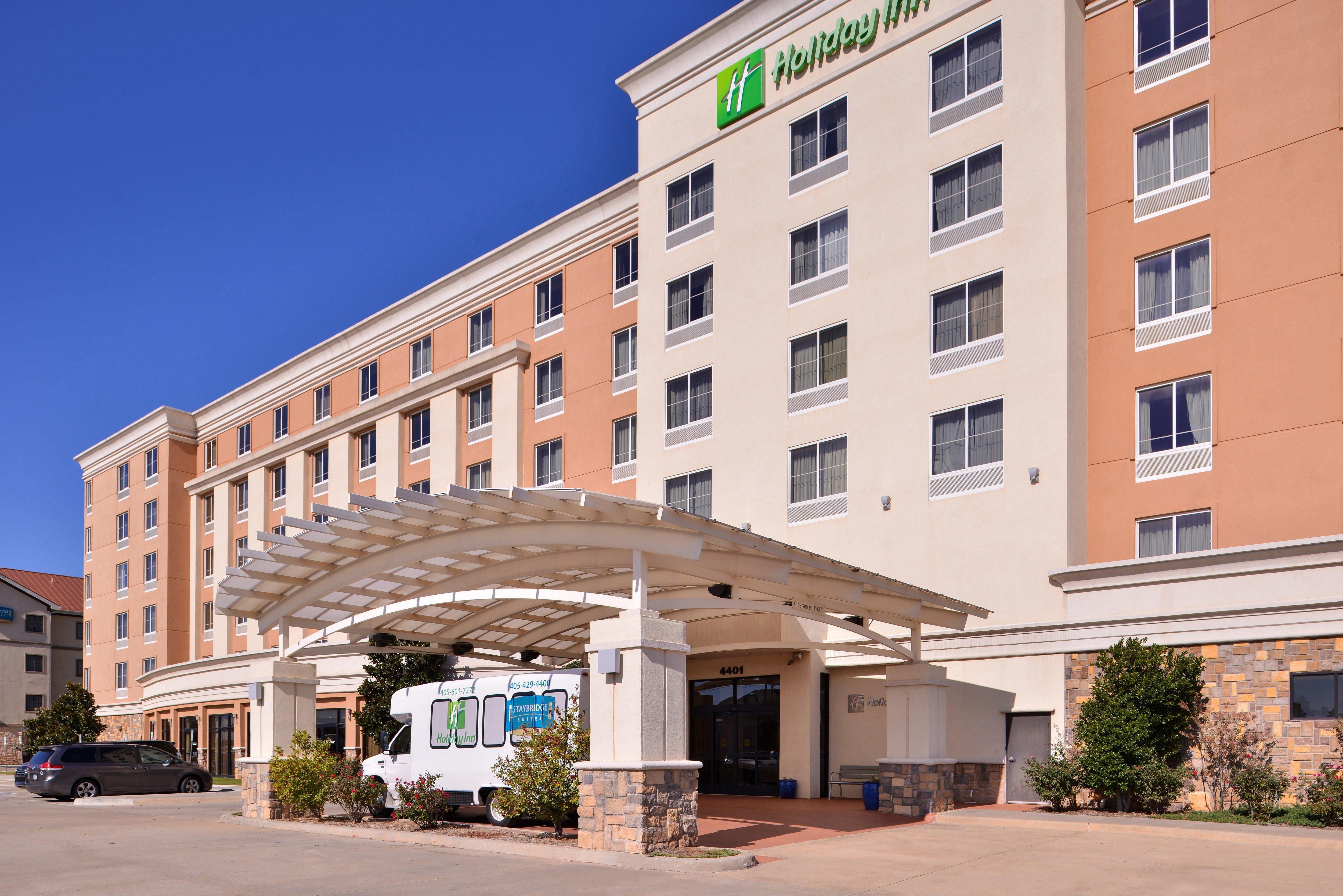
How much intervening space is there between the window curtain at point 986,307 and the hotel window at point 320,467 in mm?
31300

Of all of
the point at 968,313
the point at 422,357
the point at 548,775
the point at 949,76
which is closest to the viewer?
the point at 548,775

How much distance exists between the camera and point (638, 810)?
16312 millimetres

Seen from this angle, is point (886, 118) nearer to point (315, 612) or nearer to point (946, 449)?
point (946, 449)

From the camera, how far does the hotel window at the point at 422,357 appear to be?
147 feet

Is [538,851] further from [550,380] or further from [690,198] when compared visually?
[550,380]

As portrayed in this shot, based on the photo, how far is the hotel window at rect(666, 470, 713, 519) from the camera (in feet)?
106

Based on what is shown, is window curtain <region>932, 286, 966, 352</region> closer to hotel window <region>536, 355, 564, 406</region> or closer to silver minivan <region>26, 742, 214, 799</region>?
hotel window <region>536, 355, 564, 406</region>

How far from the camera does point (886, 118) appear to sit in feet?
96.2

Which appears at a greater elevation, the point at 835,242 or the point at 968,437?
the point at 835,242

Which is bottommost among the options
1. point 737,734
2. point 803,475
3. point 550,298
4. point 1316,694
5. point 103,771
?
point 103,771

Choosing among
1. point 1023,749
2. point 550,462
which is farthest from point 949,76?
point 550,462

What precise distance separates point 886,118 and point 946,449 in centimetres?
861

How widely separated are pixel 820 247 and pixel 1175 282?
9.17 metres

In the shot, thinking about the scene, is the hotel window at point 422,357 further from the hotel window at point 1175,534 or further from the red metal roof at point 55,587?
the red metal roof at point 55,587
